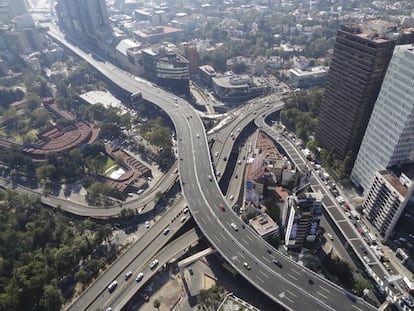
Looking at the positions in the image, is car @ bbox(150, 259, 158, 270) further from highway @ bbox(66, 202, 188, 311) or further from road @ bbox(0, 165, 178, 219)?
road @ bbox(0, 165, 178, 219)

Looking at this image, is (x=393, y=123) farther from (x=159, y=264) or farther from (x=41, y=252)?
(x=41, y=252)

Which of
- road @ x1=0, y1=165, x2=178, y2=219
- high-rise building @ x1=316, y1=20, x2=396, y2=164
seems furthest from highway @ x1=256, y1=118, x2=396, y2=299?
road @ x1=0, y1=165, x2=178, y2=219

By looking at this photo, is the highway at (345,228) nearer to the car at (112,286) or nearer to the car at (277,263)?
the car at (277,263)

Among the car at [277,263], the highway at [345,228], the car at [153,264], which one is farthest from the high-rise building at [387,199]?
the car at [153,264]

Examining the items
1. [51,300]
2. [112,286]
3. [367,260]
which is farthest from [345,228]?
[51,300]

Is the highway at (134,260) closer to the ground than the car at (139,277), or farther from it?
closer to the ground

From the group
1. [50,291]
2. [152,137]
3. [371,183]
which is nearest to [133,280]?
[50,291]
